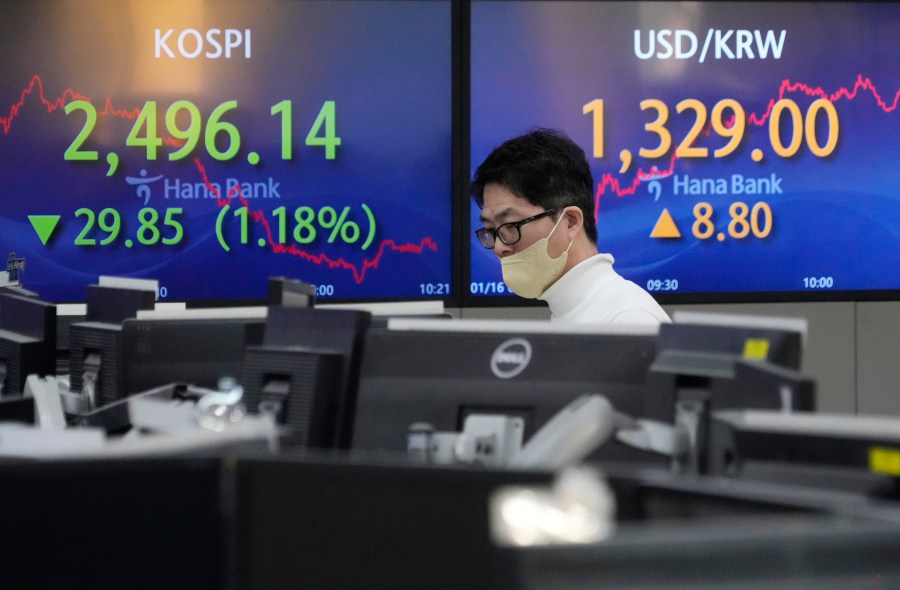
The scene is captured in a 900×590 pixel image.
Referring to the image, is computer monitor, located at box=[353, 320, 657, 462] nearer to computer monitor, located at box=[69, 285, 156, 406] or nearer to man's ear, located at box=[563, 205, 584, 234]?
computer monitor, located at box=[69, 285, 156, 406]

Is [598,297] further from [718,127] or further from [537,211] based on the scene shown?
[718,127]

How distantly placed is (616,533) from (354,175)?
338 cm

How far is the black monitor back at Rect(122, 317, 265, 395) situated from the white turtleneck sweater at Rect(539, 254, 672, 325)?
2.62 ft

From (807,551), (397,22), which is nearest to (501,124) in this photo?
(397,22)

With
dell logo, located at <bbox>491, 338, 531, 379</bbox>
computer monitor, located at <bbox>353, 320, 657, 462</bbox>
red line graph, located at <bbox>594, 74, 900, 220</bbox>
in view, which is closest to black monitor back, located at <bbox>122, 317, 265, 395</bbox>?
computer monitor, located at <bbox>353, 320, 657, 462</bbox>

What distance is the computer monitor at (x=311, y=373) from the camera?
1.94 meters

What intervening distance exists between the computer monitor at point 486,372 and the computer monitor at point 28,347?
3.05 ft

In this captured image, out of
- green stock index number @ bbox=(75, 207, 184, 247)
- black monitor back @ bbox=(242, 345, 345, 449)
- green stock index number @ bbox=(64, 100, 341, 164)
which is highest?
green stock index number @ bbox=(64, 100, 341, 164)

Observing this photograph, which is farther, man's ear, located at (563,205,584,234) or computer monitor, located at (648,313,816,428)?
man's ear, located at (563,205,584,234)

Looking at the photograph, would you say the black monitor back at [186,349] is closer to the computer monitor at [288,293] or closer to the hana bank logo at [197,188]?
the computer monitor at [288,293]

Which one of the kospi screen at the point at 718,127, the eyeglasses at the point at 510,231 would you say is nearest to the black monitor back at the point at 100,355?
the eyeglasses at the point at 510,231

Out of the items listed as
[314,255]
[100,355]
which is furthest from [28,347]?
[314,255]

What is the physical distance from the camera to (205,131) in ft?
13.0

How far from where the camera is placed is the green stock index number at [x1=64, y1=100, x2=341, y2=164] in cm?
395
